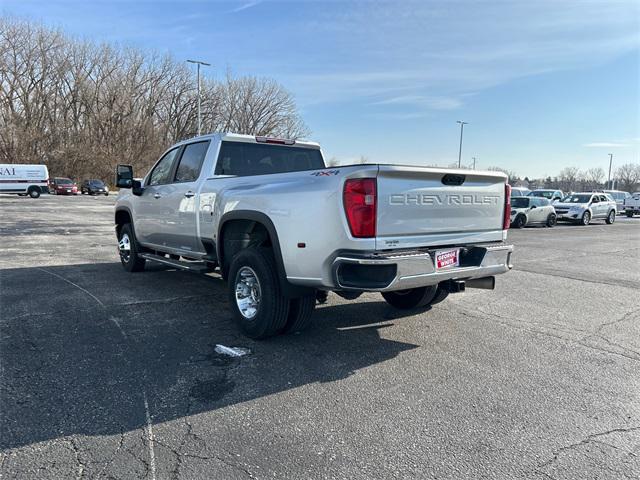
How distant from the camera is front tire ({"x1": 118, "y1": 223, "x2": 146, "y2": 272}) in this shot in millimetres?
7609

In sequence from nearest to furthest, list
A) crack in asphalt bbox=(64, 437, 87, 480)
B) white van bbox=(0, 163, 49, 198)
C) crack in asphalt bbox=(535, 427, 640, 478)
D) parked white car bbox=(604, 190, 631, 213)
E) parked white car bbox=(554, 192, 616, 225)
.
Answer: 1. crack in asphalt bbox=(64, 437, 87, 480)
2. crack in asphalt bbox=(535, 427, 640, 478)
3. parked white car bbox=(554, 192, 616, 225)
4. white van bbox=(0, 163, 49, 198)
5. parked white car bbox=(604, 190, 631, 213)

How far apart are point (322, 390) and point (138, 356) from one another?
5.59ft

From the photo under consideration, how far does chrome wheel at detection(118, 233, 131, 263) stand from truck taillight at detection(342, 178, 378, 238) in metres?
5.37

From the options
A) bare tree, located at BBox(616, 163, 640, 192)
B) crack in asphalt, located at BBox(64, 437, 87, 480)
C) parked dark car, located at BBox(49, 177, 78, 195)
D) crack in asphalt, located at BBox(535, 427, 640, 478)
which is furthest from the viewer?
bare tree, located at BBox(616, 163, 640, 192)

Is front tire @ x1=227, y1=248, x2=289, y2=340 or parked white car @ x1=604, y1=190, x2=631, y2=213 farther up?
parked white car @ x1=604, y1=190, x2=631, y2=213

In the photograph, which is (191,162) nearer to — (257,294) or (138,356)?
(257,294)

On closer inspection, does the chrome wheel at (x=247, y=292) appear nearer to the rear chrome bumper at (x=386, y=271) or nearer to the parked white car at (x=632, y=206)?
the rear chrome bumper at (x=386, y=271)

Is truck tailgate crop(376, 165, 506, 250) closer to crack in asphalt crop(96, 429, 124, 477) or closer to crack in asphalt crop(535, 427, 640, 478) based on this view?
crack in asphalt crop(535, 427, 640, 478)

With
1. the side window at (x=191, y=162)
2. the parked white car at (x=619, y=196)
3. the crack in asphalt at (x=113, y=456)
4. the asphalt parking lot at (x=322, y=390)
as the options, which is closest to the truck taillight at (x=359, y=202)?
the asphalt parking lot at (x=322, y=390)

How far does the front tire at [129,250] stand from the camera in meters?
7.61

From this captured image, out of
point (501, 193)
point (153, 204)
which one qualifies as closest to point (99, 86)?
point (153, 204)

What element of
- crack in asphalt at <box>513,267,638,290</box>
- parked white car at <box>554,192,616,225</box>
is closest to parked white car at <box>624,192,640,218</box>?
parked white car at <box>554,192,616,225</box>

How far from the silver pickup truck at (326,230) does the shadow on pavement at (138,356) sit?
0.46 meters

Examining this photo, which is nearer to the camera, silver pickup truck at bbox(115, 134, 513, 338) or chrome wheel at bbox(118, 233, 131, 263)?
silver pickup truck at bbox(115, 134, 513, 338)
